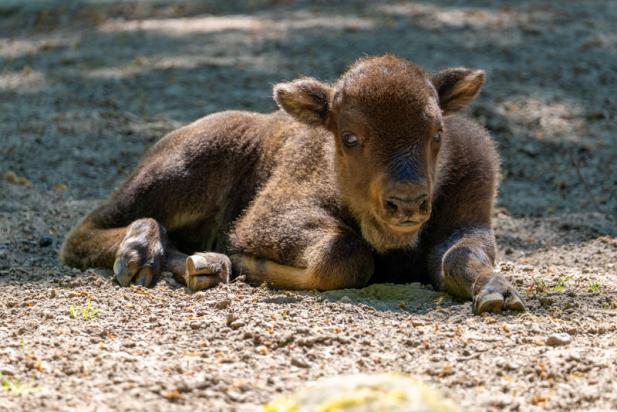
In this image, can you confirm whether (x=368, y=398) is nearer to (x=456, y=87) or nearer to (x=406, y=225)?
(x=406, y=225)

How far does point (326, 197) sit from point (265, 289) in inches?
38.5

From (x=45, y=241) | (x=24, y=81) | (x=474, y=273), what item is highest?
(x=474, y=273)

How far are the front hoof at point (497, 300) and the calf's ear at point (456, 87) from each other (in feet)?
6.03

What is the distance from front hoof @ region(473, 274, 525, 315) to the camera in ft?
20.3

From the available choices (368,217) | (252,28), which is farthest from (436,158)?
(252,28)

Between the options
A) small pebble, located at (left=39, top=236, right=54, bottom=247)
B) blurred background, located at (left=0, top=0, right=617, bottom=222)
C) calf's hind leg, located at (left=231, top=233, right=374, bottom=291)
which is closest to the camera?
calf's hind leg, located at (left=231, top=233, right=374, bottom=291)

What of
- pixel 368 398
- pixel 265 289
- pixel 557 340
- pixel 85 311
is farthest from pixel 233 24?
pixel 368 398

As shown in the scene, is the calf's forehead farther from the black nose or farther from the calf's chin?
→ the calf's chin

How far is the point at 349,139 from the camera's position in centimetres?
712

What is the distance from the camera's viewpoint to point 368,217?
721cm

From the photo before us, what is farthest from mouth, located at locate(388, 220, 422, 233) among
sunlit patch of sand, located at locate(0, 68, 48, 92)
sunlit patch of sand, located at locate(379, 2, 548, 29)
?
sunlit patch of sand, located at locate(379, 2, 548, 29)

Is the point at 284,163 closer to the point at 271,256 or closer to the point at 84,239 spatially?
the point at 271,256

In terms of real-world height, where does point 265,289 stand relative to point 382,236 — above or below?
below

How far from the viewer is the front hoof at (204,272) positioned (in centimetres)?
711
